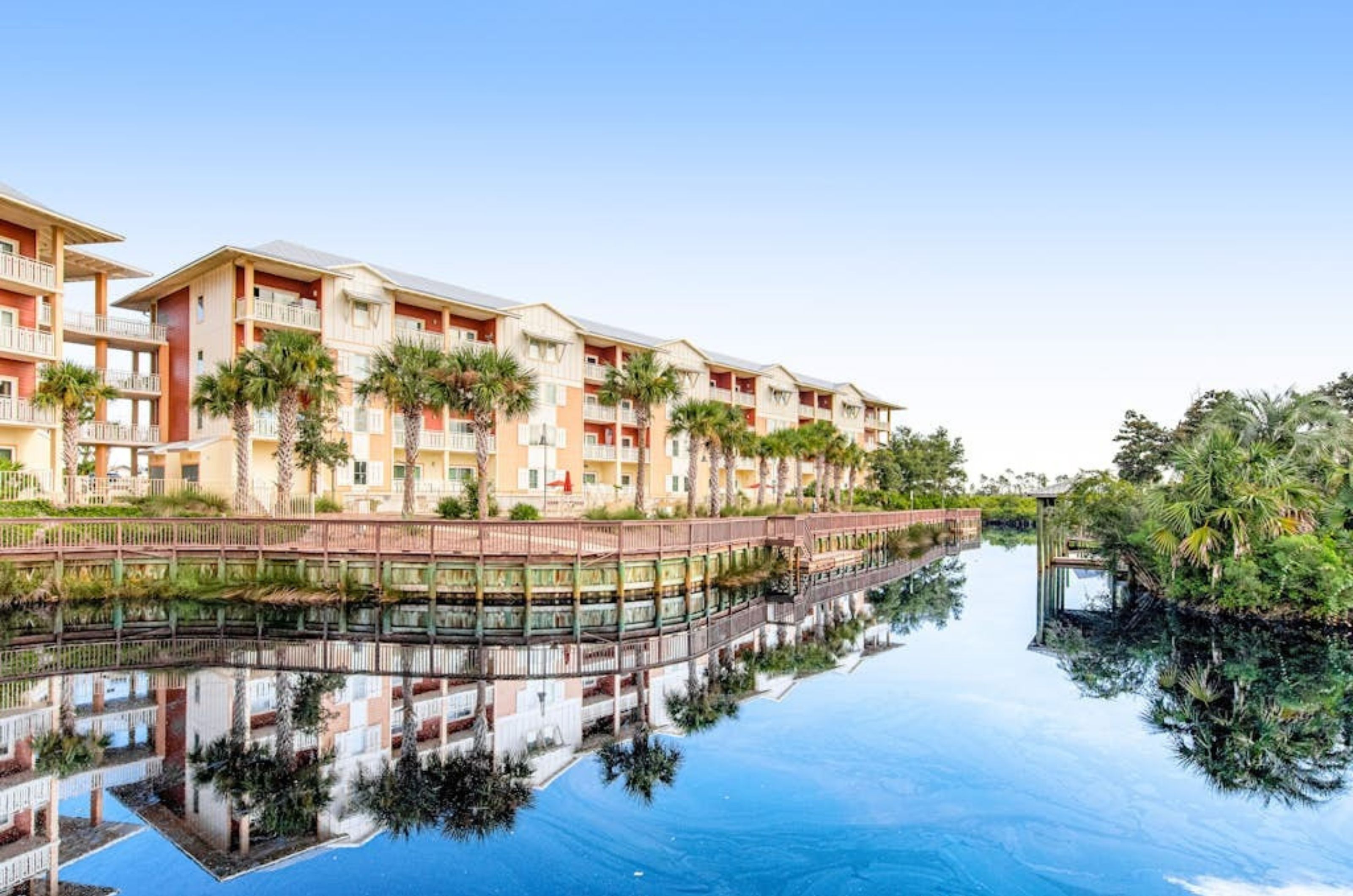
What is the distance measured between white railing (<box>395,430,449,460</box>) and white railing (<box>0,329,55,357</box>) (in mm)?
12986

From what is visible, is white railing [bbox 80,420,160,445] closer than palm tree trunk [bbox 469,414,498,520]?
No

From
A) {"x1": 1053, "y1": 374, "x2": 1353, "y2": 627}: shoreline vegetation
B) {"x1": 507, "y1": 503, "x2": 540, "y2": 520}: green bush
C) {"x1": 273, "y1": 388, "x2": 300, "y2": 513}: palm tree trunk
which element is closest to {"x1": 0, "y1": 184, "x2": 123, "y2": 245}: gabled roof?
{"x1": 273, "y1": 388, "x2": 300, "y2": 513}: palm tree trunk

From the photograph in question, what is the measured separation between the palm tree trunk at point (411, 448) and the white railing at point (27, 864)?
19.5 m

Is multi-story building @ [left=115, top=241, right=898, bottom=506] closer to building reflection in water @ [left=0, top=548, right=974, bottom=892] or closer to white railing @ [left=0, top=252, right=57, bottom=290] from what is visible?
white railing @ [left=0, top=252, right=57, bottom=290]

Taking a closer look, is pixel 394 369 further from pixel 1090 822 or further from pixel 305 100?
Answer: pixel 1090 822

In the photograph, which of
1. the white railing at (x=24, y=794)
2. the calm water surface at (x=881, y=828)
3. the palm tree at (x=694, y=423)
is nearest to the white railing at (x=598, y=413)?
the palm tree at (x=694, y=423)

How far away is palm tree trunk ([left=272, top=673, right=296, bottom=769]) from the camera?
11734 millimetres

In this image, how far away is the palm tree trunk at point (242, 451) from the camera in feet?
92.1

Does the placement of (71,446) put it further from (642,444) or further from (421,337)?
(642,444)

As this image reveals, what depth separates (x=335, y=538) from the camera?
22344 mm

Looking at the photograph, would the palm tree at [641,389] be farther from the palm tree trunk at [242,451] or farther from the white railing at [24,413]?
the white railing at [24,413]

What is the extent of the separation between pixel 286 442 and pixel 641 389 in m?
14.3

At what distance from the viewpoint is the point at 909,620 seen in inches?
1049

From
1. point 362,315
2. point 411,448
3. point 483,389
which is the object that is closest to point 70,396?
point 411,448
